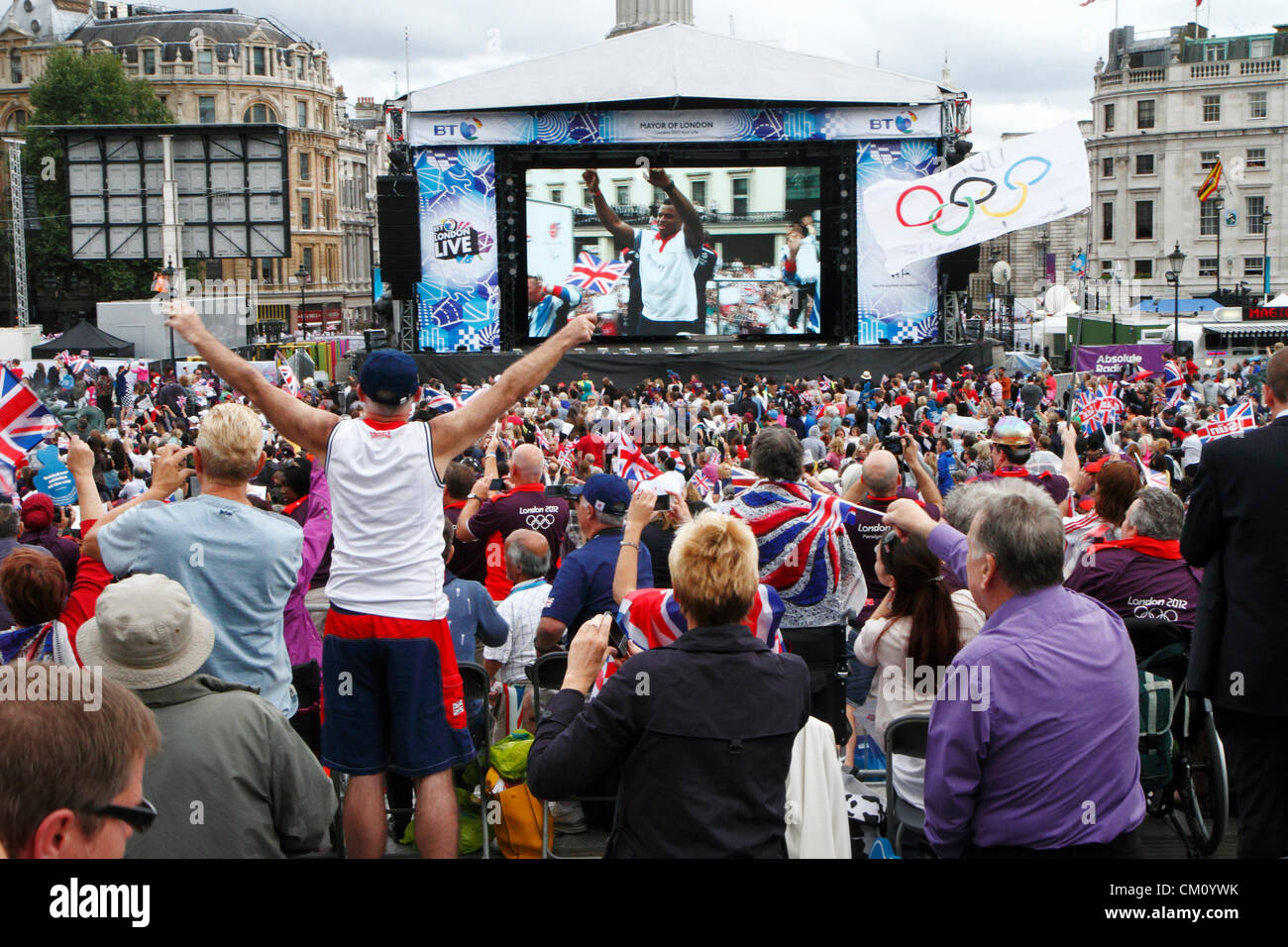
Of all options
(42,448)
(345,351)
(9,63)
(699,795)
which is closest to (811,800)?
(699,795)

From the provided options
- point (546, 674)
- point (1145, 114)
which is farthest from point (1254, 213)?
point (546, 674)

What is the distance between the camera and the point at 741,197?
92.1ft

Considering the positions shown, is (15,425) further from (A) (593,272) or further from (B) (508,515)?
(A) (593,272)

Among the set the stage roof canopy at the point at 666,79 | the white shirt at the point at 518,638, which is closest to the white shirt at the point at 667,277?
the stage roof canopy at the point at 666,79

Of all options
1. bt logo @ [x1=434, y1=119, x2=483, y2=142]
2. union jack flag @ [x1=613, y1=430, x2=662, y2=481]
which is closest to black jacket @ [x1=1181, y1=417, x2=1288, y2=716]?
union jack flag @ [x1=613, y1=430, x2=662, y2=481]

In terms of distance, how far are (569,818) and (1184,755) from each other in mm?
2375

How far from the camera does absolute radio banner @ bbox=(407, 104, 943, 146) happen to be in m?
27.4

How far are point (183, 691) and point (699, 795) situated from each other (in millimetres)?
1235

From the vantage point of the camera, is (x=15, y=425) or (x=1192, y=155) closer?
(x=15, y=425)

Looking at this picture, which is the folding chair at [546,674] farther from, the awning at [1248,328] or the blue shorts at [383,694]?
the awning at [1248,328]

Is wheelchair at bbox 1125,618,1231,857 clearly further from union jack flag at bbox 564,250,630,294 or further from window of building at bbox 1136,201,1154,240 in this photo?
window of building at bbox 1136,201,1154,240
